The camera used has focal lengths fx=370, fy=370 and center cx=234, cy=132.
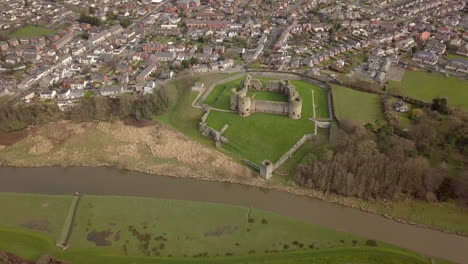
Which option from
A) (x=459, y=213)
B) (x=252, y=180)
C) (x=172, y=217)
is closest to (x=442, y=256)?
(x=459, y=213)

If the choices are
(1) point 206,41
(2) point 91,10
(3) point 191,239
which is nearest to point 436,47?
(1) point 206,41

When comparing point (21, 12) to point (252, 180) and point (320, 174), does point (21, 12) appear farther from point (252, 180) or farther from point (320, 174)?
point (320, 174)

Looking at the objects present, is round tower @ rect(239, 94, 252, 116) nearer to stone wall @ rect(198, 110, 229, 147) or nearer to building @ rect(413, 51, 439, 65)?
stone wall @ rect(198, 110, 229, 147)

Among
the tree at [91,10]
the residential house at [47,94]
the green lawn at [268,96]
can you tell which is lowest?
the residential house at [47,94]

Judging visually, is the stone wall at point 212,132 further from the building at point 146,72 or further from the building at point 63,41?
the building at point 63,41

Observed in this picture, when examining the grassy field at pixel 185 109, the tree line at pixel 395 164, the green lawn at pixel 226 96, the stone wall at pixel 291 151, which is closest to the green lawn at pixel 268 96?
the green lawn at pixel 226 96

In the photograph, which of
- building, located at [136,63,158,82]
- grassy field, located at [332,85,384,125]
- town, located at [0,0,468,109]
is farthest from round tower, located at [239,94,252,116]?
building, located at [136,63,158,82]
